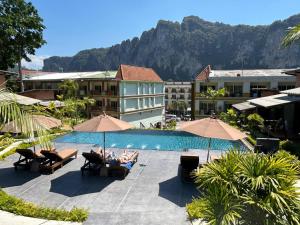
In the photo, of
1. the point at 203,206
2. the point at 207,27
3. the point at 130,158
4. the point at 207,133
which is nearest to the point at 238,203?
the point at 203,206

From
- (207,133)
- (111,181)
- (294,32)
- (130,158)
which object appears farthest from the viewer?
(130,158)

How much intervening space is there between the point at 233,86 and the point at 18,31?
109 ft

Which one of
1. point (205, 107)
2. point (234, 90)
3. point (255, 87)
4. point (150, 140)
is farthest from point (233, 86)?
point (150, 140)

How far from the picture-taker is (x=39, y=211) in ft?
27.5

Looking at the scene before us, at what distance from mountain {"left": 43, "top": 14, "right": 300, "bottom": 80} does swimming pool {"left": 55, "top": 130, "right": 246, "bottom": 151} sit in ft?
486

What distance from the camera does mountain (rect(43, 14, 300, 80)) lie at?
160m

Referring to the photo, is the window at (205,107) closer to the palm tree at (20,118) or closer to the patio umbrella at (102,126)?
the patio umbrella at (102,126)

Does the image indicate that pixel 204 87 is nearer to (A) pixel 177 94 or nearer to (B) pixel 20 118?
(B) pixel 20 118

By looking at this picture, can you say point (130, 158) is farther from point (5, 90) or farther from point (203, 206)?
point (203, 206)

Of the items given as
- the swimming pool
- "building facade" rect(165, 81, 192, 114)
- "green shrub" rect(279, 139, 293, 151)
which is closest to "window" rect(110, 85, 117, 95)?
the swimming pool

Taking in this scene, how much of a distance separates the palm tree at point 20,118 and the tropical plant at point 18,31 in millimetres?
34288

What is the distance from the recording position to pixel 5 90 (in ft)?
25.4

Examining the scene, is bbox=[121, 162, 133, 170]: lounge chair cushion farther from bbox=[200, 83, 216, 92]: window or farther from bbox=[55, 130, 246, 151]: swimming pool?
bbox=[200, 83, 216, 92]: window

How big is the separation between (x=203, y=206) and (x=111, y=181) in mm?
6568
